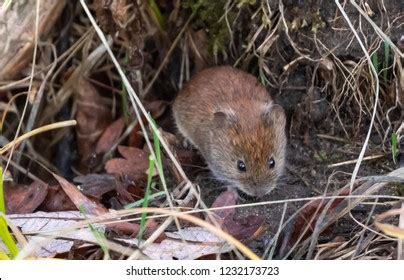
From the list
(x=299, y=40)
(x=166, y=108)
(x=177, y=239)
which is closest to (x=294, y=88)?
(x=299, y=40)

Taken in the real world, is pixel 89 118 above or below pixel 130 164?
above

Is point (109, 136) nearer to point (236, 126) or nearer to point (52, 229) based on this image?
point (236, 126)

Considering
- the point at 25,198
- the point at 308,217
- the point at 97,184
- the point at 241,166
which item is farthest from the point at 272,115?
the point at 25,198

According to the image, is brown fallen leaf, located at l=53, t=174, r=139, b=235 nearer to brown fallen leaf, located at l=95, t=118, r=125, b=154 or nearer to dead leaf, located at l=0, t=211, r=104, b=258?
dead leaf, located at l=0, t=211, r=104, b=258

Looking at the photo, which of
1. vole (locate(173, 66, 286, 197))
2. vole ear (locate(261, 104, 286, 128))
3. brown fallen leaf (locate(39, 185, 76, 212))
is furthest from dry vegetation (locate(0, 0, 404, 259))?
vole ear (locate(261, 104, 286, 128))

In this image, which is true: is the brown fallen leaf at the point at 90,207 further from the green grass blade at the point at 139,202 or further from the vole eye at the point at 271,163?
the vole eye at the point at 271,163
